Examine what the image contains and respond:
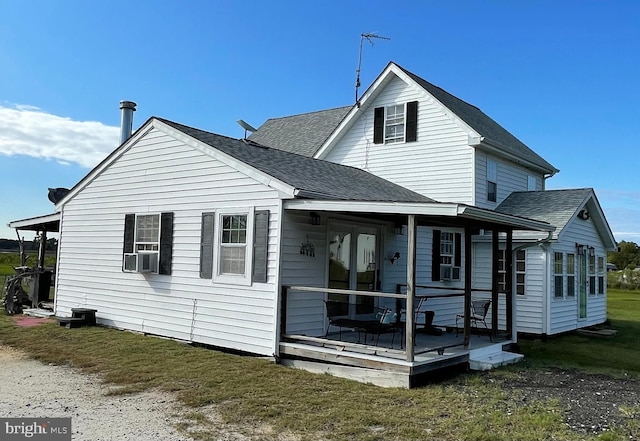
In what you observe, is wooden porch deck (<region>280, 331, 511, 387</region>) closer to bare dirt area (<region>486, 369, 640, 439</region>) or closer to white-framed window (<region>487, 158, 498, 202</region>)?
bare dirt area (<region>486, 369, 640, 439</region>)

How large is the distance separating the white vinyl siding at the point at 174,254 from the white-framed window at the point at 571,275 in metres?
9.67

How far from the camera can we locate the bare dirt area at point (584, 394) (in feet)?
19.4

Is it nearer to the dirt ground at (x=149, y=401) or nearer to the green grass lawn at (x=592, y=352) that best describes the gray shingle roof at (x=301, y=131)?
the green grass lawn at (x=592, y=352)

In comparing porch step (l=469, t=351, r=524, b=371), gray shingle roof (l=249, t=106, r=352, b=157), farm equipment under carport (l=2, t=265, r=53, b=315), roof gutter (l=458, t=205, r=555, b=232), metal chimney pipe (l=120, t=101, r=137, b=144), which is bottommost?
porch step (l=469, t=351, r=524, b=371)

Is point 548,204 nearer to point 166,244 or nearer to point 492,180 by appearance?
point 492,180

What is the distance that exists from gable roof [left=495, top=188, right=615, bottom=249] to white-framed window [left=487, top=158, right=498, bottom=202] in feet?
1.27

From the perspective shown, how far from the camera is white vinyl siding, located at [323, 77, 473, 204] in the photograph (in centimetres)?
1451

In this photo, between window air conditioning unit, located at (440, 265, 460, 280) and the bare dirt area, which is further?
window air conditioning unit, located at (440, 265, 460, 280)

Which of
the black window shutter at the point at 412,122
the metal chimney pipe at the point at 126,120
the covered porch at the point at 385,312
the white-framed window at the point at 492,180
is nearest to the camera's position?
the covered porch at the point at 385,312

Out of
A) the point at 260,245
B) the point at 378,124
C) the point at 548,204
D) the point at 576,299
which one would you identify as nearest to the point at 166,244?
the point at 260,245

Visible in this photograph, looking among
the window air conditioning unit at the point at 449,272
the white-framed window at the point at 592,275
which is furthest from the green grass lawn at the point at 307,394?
the white-framed window at the point at 592,275

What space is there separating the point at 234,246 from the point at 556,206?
9494 millimetres

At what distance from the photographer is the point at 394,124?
15945mm

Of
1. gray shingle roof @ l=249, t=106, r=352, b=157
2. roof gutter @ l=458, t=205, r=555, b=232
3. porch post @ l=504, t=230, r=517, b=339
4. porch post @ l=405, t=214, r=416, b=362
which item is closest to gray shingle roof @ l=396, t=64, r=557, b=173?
gray shingle roof @ l=249, t=106, r=352, b=157
